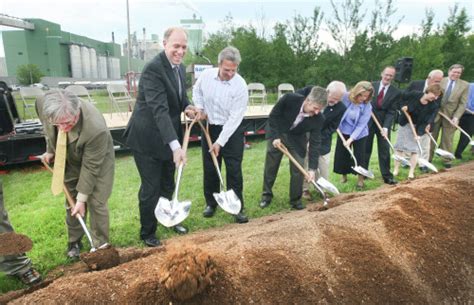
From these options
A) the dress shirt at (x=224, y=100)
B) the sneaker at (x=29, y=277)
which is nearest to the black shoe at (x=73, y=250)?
the sneaker at (x=29, y=277)

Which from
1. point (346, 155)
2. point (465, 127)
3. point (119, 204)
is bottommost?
point (119, 204)

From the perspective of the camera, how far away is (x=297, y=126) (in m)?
4.23

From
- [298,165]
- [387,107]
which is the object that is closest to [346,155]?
[387,107]

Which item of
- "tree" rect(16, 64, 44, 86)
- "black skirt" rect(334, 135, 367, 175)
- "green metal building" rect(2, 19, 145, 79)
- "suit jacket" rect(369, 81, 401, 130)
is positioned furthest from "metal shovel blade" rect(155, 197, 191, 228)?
"green metal building" rect(2, 19, 145, 79)

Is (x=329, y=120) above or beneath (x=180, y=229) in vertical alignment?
above

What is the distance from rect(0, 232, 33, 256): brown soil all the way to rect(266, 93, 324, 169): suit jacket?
2.94 meters

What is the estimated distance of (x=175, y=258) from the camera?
5.46 feet

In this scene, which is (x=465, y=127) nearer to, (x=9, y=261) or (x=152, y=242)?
(x=152, y=242)

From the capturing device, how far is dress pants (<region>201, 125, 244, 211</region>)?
3947mm

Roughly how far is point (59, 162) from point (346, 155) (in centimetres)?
422

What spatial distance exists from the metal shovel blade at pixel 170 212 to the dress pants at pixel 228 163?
3.06ft

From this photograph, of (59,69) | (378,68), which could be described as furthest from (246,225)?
(59,69)

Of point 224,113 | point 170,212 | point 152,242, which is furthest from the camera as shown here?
point 224,113

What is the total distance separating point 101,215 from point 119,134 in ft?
15.7
